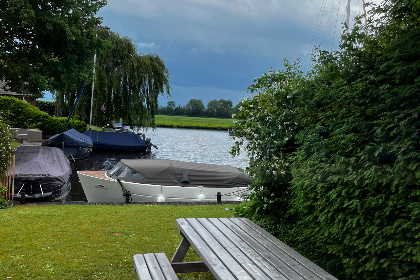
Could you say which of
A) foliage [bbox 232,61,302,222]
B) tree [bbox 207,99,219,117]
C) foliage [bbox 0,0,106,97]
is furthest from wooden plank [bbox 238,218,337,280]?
tree [bbox 207,99,219,117]

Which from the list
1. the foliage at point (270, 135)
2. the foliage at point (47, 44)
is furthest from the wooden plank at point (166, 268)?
the foliage at point (47, 44)

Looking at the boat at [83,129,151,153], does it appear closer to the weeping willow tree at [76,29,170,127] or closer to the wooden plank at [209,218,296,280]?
the weeping willow tree at [76,29,170,127]

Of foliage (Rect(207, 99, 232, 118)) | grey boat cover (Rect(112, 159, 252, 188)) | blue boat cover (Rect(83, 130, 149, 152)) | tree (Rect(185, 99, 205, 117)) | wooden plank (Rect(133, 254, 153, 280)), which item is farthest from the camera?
tree (Rect(185, 99, 205, 117))

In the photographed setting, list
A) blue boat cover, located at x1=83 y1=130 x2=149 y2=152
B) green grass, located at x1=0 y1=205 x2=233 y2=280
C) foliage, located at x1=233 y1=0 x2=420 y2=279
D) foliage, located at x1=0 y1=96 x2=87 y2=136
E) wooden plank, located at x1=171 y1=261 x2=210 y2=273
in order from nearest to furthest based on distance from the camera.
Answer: foliage, located at x1=233 y1=0 x2=420 y2=279
wooden plank, located at x1=171 y1=261 x2=210 y2=273
green grass, located at x1=0 y1=205 x2=233 y2=280
foliage, located at x1=0 y1=96 x2=87 y2=136
blue boat cover, located at x1=83 y1=130 x2=149 y2=152

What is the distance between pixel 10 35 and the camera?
66.4ft

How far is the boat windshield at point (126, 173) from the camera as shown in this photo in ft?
51.0

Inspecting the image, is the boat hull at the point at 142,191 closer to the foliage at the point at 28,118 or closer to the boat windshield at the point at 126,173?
the boat windshield at the point at 126,173

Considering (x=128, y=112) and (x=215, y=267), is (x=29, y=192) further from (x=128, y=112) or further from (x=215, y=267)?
(x=128, y=112)

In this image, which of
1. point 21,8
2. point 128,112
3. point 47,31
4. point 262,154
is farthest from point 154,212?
point 128,112

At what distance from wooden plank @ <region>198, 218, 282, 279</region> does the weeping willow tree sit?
3324 centimetres

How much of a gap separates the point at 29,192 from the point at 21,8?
9677mm

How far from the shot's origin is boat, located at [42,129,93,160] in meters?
29.0

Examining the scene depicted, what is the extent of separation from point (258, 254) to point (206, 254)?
20.0 inches

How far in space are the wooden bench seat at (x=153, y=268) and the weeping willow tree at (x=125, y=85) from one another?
33.0 metres
